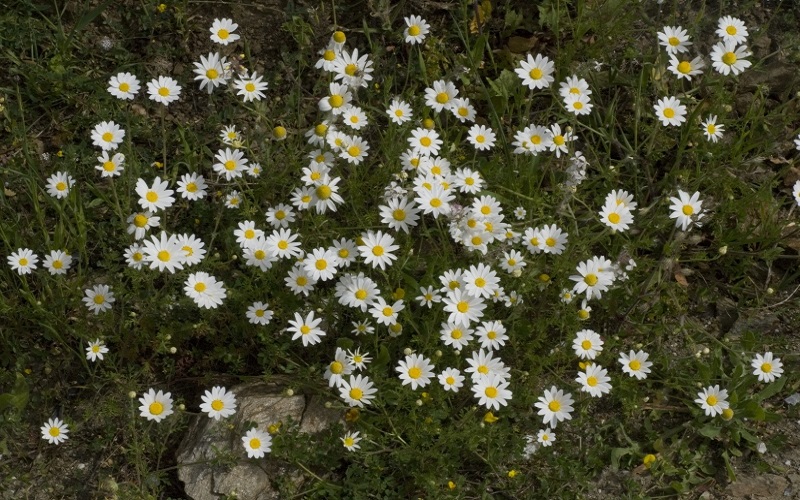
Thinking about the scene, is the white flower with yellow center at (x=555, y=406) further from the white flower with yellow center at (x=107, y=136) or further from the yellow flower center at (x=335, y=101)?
the white flower with yellow center at (x=107, y=136)

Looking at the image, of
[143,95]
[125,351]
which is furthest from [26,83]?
[125,351]

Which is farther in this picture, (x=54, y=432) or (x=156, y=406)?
(x=54, y=432)

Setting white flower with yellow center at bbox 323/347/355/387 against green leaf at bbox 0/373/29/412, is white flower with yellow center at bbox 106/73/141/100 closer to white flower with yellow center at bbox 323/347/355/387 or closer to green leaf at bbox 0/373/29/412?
green leaf at bbox 0/373/29/412

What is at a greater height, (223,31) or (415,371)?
(223,31)

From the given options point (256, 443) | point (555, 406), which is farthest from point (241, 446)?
point (555, 406)

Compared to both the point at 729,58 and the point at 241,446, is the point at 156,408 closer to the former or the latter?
the point at 241,446

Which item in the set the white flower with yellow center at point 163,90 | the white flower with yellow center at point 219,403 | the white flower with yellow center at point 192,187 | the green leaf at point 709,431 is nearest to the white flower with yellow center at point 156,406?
the white flower with yellow center at point 219,403
